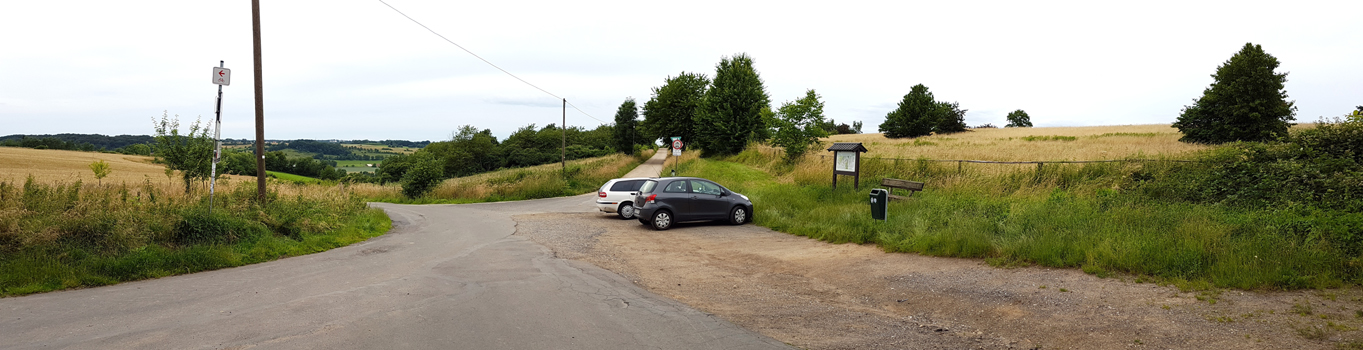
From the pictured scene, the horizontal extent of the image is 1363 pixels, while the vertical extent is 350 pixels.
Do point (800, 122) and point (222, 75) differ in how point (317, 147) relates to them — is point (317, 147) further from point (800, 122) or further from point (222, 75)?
point (222, 75)

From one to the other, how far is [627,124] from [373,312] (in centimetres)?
7820

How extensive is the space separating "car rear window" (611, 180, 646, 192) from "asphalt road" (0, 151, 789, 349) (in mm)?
9150

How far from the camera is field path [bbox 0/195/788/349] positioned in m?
5.31

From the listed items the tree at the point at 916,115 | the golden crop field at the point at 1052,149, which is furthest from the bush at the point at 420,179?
the tree at the point at 916,115

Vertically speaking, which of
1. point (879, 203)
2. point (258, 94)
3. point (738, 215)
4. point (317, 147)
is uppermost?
point (258, 94)

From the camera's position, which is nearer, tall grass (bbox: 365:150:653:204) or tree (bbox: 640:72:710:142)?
tall grass (bbox: 365:150:653:204)

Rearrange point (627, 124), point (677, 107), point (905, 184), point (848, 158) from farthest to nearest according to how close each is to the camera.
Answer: point (627, 124) < point (677, 107) < point (848, 158) < point (905, 184)

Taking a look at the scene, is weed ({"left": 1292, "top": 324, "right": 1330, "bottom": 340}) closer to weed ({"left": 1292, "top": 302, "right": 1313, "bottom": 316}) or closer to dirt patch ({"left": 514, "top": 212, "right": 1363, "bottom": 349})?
dirt patch ({"left": 514, "top": 212, "right": 1363, "bottom": 349})

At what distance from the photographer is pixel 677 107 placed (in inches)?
2301

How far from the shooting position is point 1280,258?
263 inches

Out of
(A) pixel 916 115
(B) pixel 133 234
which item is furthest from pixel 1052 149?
(A) pixel 916 115

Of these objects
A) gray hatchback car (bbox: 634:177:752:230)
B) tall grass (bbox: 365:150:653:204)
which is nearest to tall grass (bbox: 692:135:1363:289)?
gray hatchback car (bbox: 634:177:752:230)

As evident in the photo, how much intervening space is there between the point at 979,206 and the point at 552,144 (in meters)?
104

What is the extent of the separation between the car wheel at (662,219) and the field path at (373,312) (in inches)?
204
